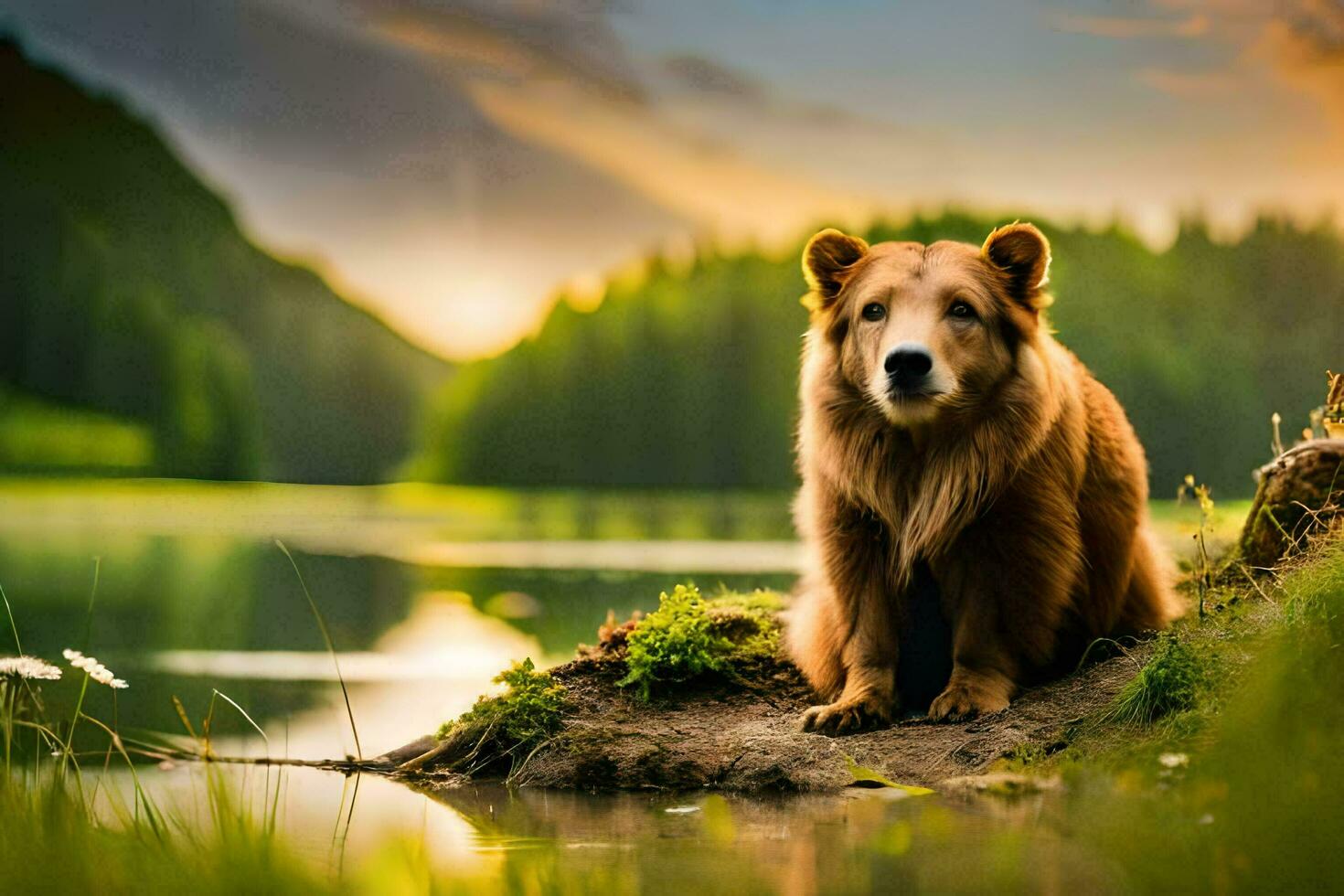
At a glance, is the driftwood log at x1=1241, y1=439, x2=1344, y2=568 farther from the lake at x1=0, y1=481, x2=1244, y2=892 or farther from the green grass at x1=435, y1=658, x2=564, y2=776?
the green grass at x1=435, y1=658, x2=564, y2=776

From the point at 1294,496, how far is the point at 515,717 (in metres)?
4.56

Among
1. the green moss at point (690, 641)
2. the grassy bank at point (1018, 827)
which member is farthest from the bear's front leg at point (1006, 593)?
the green moss at point (690, 641)

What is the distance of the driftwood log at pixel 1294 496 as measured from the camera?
7.03 m

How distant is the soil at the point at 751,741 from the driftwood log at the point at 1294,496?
1507mm

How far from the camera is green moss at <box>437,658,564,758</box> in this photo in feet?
20.9

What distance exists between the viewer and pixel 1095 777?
4.96 meters

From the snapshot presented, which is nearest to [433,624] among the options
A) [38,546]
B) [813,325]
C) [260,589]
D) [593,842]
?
[260,589]

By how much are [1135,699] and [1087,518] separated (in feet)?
4.33

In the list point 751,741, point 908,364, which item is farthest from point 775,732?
point 908,364

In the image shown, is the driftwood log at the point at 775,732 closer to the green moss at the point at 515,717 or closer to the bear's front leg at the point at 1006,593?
the green moss at the point at 515,717

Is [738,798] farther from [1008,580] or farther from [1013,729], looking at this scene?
[1008,580]

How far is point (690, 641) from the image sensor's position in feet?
22.7

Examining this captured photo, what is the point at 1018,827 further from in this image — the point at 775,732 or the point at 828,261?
the point at 828,261

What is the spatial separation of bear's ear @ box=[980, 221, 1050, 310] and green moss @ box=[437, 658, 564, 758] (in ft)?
10.1
